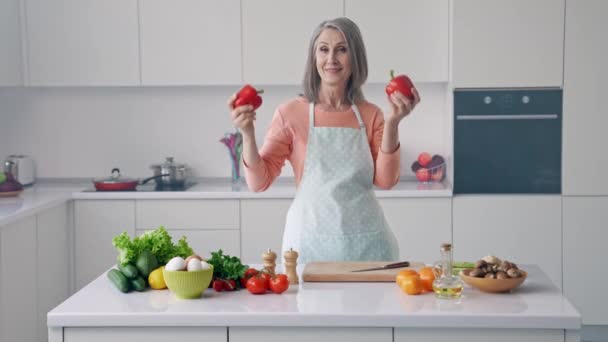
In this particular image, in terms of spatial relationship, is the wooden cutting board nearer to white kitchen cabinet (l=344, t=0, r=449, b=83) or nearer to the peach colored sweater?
the peach colored sweater

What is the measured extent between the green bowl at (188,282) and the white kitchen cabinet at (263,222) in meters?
2.23

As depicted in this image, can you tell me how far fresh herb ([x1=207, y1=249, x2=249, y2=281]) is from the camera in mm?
2662

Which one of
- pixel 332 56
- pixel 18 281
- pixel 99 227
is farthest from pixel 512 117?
pixel 18 281

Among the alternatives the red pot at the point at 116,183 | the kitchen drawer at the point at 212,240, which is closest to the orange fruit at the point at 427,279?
the kitchen drawer at the point at 212,240

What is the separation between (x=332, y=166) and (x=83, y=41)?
2348 millimetres

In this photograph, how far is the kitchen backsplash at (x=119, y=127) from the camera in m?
5.40

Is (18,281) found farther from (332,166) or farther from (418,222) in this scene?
(418,222)

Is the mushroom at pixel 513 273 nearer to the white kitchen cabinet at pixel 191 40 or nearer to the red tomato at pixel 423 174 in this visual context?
the red tomato at pixel 423 174

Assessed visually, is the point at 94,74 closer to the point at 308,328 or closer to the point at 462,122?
the point at 462,122

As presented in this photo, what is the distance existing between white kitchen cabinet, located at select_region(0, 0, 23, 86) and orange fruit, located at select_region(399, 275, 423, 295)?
3.06m

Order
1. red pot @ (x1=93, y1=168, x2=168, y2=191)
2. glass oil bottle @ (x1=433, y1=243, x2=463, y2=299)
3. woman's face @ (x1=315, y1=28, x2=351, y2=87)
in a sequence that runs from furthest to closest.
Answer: red pot @ (x1=93, y1=168, x2=168, y2=191) → woman's face @ (x1=315, y1=28, x2=351, y2=87) → glass oil bottle @ (x1=433, y1=243, x2=463, y2=299)

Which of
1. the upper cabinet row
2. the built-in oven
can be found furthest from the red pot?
the built-in oven

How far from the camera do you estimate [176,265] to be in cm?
254

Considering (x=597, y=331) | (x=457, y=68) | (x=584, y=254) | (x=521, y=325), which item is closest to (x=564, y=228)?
(x=584, y=254)
